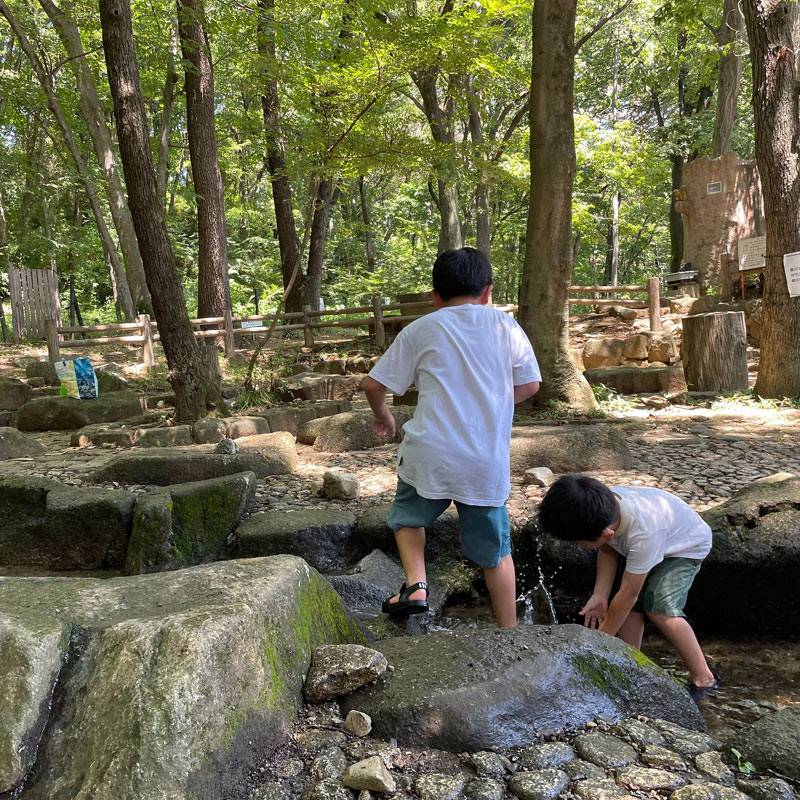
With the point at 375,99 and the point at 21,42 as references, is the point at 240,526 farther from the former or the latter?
the point at 21,42

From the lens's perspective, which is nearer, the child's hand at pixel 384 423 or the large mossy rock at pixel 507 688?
the large mossy rock at pixel 507 688

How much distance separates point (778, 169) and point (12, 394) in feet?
29.7

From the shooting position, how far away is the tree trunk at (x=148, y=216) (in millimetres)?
5855

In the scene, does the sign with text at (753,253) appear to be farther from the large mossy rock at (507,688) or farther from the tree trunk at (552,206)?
the large mossy rock at (507,688)

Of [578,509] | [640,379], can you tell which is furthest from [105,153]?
[578,509]

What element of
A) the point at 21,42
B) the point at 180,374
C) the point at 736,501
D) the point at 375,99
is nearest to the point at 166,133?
the point at 21,42

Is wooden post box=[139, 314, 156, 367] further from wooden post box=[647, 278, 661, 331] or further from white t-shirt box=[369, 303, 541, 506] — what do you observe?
white t-shirt box=[369, 303, 541, 506]

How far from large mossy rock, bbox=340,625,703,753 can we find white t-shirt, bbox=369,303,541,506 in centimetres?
52

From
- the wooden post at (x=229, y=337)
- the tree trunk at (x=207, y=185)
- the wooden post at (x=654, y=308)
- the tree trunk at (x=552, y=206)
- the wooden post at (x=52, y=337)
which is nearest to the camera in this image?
the tree trunk at (x=552, y=206)

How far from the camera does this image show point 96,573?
3592 mm

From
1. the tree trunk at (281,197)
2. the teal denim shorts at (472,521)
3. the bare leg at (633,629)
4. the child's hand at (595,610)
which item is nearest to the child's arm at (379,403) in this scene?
the teal denim shorts at (472,521)

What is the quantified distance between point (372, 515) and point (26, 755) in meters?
2.30

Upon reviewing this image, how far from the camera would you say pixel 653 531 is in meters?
2.37

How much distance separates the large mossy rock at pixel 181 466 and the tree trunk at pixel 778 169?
5071mm
